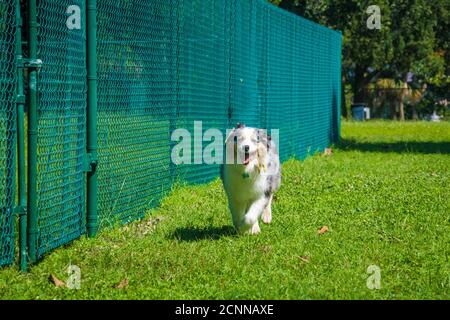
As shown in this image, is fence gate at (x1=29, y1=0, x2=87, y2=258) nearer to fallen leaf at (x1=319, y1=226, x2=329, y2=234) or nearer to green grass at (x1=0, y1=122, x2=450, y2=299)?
green grass at (x1=0, y1=122, x2=450, y2=299)

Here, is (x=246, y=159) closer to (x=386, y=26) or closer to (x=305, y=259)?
(x=305, y=259)

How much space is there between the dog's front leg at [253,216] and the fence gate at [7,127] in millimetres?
2121

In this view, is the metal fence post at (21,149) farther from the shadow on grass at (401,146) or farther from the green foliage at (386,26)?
the green foliage at (386,26)

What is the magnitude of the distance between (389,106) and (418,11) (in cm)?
817

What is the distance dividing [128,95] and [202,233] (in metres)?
1.64

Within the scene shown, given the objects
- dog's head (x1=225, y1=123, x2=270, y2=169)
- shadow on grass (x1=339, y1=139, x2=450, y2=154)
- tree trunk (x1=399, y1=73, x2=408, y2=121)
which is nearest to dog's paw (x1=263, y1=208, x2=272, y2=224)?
dog's head (x1=225, y1=123, x2=270, y2=169)

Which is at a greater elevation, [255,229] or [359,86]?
[359,86]

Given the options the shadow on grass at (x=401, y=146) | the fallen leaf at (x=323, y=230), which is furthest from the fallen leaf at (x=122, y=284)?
the shadow on grass at (x=401, y=146)

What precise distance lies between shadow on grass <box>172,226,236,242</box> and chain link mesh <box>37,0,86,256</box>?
863 mm

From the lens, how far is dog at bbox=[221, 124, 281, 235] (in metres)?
7.39

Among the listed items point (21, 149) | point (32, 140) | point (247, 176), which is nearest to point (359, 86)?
point (247, 176)

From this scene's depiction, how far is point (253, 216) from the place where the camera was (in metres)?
7.55

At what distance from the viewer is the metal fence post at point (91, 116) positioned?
7.64m

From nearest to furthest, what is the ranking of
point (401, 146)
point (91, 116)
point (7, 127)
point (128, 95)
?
point (7, 127), point (91, 116), point (128, 95), point (401, 146)
